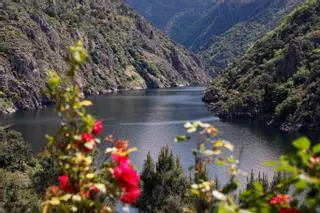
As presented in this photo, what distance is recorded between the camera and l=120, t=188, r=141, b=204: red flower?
7.82 meters

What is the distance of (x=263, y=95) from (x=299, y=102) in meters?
→ 25.6

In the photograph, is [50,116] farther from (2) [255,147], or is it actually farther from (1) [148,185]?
(1) [148,185]

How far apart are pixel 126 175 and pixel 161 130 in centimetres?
12558

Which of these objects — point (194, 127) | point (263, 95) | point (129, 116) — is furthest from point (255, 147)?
point (194, 127)

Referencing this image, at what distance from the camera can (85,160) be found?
8.32 m

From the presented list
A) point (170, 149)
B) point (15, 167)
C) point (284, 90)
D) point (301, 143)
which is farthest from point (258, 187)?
point (284, 90)

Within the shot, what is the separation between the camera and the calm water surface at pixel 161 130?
9969 centimetres

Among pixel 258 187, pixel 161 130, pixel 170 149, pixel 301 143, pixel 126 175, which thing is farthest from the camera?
pixel 161 130

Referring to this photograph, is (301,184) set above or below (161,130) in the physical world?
above

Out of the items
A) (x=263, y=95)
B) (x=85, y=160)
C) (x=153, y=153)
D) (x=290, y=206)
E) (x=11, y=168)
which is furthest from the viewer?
(x=263, y=95)

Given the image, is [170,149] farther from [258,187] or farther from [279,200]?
[258,187]

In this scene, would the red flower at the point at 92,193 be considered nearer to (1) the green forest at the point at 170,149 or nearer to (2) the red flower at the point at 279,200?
(1) the green forest at the point at 170,149

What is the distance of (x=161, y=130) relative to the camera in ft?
437

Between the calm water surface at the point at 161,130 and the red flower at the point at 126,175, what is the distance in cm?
7214
